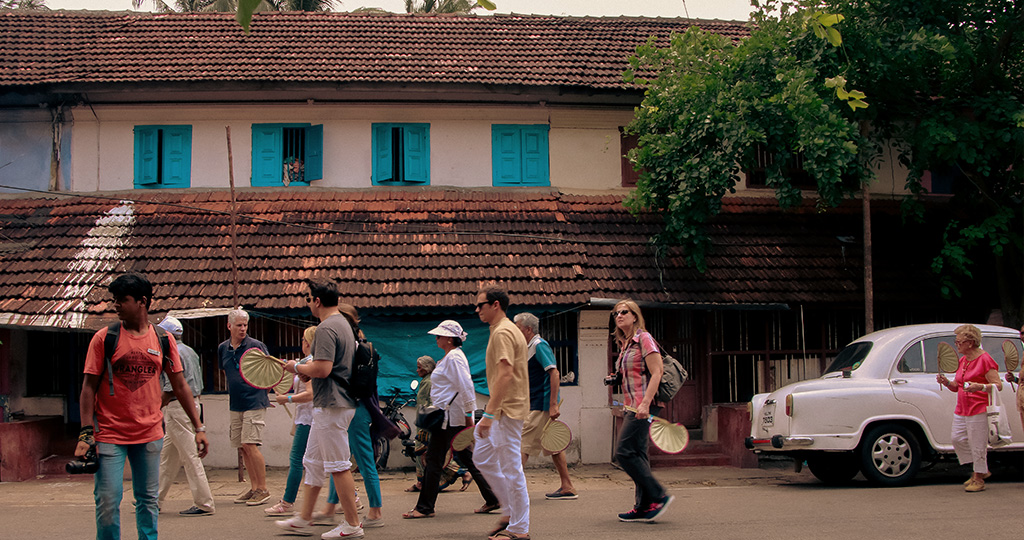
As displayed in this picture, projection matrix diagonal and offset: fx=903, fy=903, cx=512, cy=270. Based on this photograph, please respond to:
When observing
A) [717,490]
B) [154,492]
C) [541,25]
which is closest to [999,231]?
[717,490]

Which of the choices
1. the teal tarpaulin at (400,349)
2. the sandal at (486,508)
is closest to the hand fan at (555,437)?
the sandal at (486,508)

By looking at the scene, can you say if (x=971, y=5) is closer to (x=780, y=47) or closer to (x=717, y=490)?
(x=780, y=47)

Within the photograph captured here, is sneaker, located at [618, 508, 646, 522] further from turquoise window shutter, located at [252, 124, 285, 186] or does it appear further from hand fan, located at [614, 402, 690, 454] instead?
turquoise window shutter, located at [252, 124, 285, 186]

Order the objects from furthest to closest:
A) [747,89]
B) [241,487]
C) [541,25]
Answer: [541,25] < [747,89] < [241,487]

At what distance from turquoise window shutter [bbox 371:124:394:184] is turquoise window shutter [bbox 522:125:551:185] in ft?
7.17

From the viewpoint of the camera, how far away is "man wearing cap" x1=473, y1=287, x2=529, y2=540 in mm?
6652

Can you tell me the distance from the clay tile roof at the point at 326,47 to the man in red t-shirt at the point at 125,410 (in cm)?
907

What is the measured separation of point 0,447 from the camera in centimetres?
1155

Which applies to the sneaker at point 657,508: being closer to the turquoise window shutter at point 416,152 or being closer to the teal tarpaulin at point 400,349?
the teal tarpaulin at point 400,349

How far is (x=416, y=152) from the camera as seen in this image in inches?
576

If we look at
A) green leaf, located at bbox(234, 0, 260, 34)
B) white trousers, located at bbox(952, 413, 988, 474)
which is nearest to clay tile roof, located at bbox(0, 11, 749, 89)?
white trousers, located at bbox(952, 413, 988, 474)

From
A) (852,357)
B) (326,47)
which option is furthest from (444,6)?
(852,357)

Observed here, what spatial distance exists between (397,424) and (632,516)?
17.4ft

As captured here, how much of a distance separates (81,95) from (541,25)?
8.16 meters
